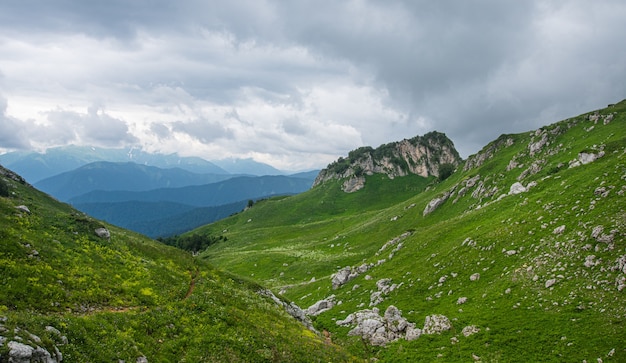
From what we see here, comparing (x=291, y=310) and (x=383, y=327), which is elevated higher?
(x=291, y=310)

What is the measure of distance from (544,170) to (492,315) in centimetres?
5104

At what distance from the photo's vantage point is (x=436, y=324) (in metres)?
35.9

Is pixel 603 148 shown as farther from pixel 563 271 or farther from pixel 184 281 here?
pixel 184 281

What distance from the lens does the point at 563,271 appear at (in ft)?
111

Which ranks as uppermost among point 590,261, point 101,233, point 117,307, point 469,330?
point 101,233

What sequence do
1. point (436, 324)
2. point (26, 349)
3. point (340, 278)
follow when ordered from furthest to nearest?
point (340, 278), point (436, 324), point (26, 349)

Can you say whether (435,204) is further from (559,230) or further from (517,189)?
(559,230)

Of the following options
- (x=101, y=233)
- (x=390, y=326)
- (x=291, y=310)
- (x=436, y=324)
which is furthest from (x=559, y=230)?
(x=101, y=233)

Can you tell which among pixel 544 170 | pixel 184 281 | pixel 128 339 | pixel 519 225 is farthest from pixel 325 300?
pixel 544 170

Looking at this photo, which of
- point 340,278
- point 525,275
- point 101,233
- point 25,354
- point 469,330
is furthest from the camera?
point 340,278

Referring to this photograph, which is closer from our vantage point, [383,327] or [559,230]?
[383,327]

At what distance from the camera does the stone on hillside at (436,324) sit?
3519 cm

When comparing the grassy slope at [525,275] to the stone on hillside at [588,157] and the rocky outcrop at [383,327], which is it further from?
the stone on hillside at [588,157]

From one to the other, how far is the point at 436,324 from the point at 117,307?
103 feet
